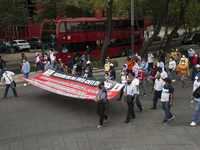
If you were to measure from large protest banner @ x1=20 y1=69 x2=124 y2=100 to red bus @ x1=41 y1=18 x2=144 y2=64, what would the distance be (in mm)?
7573

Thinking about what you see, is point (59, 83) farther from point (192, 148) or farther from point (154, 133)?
point (192, 148)

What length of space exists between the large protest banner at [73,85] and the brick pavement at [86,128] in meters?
0.81

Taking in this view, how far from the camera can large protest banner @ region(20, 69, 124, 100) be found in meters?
9.58

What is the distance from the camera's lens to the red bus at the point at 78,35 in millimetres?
19922

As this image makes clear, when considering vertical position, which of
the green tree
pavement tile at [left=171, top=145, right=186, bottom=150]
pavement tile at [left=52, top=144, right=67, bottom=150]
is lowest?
pavement tile at [left=52, top=144, right=67, bottom=150]

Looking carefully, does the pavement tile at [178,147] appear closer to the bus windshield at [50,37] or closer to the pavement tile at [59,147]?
the pavement tile at [59,147]

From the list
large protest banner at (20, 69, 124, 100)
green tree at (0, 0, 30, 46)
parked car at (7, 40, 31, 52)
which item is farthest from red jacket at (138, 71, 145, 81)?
parked car at (7, 40, 31, 52)

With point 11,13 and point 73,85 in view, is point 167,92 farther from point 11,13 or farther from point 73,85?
point 11,13

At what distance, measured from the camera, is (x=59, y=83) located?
1141cm

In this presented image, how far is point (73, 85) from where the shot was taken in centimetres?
1088

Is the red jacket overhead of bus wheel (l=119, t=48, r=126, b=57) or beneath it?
overhead

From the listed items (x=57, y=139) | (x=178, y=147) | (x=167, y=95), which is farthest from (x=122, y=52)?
(x=178, y=147)

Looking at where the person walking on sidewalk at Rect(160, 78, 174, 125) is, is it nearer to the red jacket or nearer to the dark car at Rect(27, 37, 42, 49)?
the red jacket

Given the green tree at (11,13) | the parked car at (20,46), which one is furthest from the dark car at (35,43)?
the green tree at (11,13)
